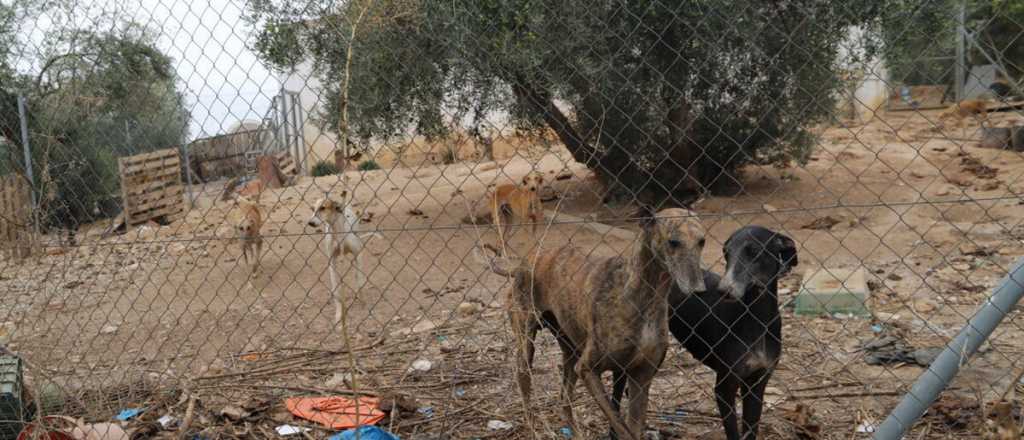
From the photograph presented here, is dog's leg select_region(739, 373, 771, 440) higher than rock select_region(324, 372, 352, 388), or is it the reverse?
dog's leg select_region(739, 373, 771, 440)

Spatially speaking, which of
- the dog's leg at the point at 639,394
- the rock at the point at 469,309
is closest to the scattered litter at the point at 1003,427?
the dog's leg at the point at 639,394

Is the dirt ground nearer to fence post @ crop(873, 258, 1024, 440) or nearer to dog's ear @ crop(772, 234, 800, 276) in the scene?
dog's ear @ crop(772, 234, 800, 276)

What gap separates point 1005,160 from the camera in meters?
13.1

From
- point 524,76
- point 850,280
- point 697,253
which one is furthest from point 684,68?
point 697,253

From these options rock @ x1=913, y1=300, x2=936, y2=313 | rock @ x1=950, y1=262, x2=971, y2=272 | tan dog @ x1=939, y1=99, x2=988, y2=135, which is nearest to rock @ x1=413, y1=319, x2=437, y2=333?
rock @ x1=913, y1=300, x2=936, y2=313

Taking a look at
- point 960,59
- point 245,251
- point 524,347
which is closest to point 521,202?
point 245,251

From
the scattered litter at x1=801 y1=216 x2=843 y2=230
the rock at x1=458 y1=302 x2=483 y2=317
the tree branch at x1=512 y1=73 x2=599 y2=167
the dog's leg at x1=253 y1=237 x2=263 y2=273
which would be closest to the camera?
the tree branch at x1=512 y1=73 x2=599 y2=167

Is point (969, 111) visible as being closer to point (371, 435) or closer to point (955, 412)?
point (955, 412)

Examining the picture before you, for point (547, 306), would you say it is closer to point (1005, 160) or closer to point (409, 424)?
point (409, 424)

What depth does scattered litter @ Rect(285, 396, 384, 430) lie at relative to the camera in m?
4.37

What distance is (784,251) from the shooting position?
3.73 meters

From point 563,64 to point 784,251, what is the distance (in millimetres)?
4316

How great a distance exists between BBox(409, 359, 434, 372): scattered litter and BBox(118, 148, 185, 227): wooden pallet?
8487 mm

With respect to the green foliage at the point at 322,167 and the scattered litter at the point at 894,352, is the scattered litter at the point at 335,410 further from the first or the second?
the scattered litter at the point at 894,352
